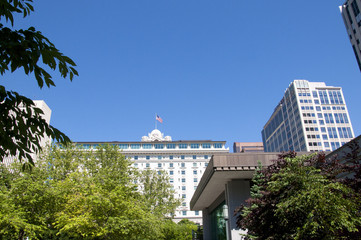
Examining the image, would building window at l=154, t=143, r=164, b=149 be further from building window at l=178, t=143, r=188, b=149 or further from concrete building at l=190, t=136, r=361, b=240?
concrete building at l=190, t=136, r=361, b=240

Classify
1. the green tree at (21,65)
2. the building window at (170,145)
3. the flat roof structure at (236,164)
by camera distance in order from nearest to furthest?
the green tree at (21,65) → the flat roof structure at (236,164) → the building window at (170,145)

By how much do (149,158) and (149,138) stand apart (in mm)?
12037

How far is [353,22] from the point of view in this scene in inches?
2453

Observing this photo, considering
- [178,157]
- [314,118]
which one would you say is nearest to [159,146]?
[178,157]

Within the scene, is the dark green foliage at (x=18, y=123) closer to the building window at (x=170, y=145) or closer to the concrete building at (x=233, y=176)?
the concrete building at (x=233, y=176)

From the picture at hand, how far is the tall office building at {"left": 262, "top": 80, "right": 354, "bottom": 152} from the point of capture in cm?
9550

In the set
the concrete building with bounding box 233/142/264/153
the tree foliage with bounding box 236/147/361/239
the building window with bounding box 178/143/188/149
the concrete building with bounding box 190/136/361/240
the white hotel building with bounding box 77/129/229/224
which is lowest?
the tree foliage with bounding box 236/147/361/239

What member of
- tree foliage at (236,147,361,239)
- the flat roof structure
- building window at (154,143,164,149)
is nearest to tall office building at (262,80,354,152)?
building window at (154,143,164,149)

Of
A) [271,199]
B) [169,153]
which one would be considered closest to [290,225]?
[271,199]

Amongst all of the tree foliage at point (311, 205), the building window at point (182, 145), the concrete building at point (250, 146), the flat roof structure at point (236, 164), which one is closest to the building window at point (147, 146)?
the building window at point (182, 145)

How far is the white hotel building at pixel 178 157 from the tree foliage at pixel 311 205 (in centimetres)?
7793

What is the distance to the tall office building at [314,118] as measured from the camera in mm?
95500

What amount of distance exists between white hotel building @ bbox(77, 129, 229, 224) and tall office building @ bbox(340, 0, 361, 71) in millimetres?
47580

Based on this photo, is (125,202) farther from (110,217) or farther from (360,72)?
(360,72)
